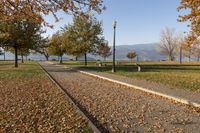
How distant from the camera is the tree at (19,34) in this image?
139 feet

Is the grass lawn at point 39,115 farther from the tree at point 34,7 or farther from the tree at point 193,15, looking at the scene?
the tree at point 193,15

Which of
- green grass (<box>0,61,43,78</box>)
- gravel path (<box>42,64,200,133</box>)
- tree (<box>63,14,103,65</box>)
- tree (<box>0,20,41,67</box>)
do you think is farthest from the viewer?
tree (<box>63,14,103,65</box>)


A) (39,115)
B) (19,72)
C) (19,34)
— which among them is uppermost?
(19,34)

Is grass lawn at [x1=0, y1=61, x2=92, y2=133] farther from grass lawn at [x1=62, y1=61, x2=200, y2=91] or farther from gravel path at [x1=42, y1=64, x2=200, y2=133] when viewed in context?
grass lawn at [x1=62, y1=61, x2=200, y2=91]

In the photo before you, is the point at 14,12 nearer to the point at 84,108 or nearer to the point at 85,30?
the point at 84,108

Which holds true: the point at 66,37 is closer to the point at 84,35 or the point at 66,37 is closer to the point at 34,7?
the point at 84,35

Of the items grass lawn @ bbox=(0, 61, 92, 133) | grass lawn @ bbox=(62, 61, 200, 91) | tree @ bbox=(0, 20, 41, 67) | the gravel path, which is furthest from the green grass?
the gravel path

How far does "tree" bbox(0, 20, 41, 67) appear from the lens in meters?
42.3

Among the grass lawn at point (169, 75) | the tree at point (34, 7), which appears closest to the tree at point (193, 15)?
the grass lawn at point (169, 75)

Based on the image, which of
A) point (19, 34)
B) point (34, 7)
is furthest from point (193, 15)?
point (19, 34)

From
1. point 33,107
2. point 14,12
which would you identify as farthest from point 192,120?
point 14,12

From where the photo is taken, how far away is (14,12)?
12.1 m

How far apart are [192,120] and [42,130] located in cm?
446

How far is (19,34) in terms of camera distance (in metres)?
43.1
